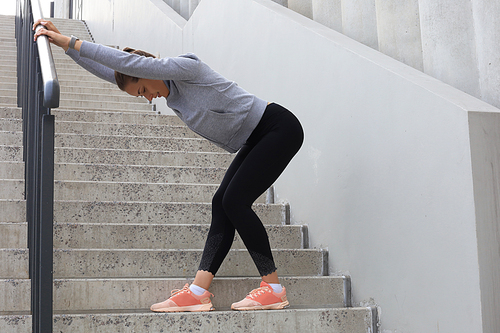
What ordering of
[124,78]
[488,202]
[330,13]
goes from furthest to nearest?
[330,13]
[124,78]
[488,202]

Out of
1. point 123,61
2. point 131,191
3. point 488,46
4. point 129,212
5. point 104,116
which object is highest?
point 104,116

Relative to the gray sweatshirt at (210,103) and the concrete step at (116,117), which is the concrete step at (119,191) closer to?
the gray sweatshirt at (210,103)

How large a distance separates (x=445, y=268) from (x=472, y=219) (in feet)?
0.75

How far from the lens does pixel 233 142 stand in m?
2.21

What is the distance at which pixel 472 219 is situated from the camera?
5.76ft

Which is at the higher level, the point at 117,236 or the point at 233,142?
the point at 233,142

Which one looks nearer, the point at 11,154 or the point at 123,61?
the point at 123,61

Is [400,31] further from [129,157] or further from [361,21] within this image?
[129,157]

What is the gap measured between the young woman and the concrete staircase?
0.12 m

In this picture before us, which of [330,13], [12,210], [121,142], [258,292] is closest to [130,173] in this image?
[121,142]

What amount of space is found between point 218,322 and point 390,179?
934 mm

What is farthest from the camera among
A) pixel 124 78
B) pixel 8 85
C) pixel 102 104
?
pixel 102 104

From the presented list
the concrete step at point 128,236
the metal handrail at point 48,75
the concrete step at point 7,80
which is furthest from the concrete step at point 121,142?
the concrete step at point 7,80

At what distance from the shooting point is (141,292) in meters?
2.23
